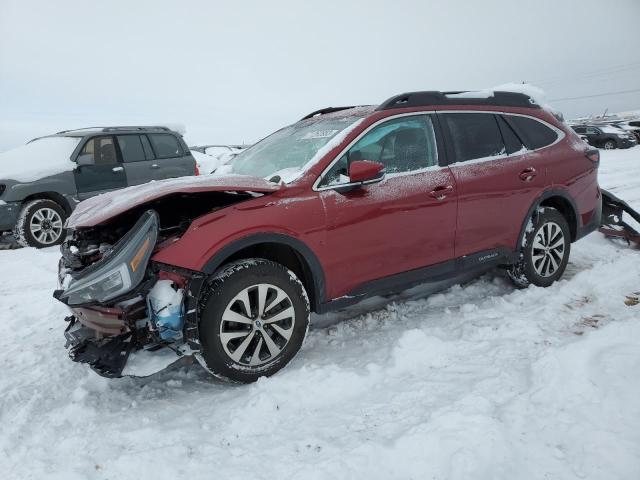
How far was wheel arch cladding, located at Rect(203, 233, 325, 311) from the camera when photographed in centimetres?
265

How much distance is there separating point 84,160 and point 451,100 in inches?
252

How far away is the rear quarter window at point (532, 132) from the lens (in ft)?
13.3

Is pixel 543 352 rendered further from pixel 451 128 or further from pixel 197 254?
pixel 197 254

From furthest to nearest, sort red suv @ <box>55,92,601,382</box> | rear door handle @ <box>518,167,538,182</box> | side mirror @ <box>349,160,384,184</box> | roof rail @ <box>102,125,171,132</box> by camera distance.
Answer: roof rail @ <box>102,125,171,132</box> < rear door handle @ <box>518,167,538,182</box> < side mirror @ <box>349,160,384,184</box> < red suv @ <box>55,92,601,382</box>

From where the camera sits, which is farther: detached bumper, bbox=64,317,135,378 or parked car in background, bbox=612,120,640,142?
parked car in background, bbox=612,120,640,142

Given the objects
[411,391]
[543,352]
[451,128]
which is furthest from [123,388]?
[451,128]

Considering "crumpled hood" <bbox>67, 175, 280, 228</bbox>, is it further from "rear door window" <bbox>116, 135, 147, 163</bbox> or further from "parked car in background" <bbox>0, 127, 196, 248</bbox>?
"rear door window" <bbox>116, 135, 147, 163</bbox>

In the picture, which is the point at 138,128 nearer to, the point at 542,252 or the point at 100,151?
the point at 100,151

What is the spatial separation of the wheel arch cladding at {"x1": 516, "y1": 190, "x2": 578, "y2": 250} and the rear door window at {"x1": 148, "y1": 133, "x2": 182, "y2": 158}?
22.5 feet

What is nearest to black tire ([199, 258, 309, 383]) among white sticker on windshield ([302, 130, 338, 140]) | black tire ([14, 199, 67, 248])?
white sticker on windshield ([302, 130, 338, 140])

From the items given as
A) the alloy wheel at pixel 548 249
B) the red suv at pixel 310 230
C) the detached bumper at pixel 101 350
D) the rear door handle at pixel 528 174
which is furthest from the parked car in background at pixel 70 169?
the alloy wheel at pixel 548 249

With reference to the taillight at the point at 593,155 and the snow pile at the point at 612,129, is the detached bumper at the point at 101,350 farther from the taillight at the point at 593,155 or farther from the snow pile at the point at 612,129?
the snow pile at the point at 612,129

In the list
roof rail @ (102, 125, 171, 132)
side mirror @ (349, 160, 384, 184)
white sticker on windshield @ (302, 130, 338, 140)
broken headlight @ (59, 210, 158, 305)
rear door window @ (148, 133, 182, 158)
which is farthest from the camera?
rear door window @ (148, 133, 182, 158)

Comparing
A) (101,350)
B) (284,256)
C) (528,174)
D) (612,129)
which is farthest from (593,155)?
(612,129)
